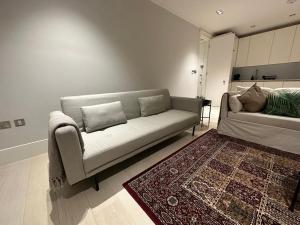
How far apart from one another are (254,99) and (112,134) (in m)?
2.31

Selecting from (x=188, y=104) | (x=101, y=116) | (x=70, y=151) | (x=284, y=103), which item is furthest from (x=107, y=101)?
(x=284, y=103)

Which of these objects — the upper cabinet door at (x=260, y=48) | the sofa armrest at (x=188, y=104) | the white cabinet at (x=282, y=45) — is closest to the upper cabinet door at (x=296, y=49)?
the white cabinet at (x=282, y=45)

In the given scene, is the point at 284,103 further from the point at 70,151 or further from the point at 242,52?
the point at 242,52

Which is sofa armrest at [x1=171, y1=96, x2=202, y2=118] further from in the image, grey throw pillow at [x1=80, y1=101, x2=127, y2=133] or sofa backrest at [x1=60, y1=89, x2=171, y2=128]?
grey throw pillow at [x1=80, y1=101, x2=127, y2=133]

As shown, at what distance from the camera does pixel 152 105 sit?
7.77 ft

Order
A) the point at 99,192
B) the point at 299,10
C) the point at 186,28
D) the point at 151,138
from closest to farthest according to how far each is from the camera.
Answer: the point at 99,192, the point at 151,138, the point at 299,10, the point at 186,28

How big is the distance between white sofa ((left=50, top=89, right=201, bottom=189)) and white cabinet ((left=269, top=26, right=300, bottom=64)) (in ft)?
11.9

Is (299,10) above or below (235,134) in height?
above

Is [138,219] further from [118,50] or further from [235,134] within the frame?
[118,50]

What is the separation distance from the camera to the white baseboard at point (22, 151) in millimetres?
1695

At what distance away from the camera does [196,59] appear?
4.04 m

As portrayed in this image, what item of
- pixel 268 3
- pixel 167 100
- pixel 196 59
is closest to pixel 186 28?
pixel 196 59

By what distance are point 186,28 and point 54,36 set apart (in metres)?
3.05

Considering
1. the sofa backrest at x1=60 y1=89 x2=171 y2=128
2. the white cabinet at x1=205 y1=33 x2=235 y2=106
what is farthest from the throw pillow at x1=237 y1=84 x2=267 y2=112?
the white cabinet at x1=205 y1=33 x2=235 y2=106
